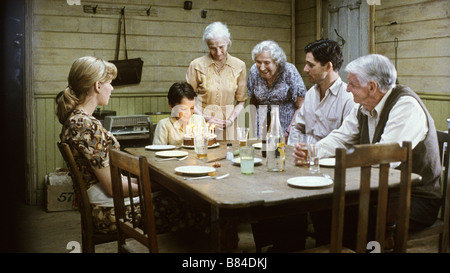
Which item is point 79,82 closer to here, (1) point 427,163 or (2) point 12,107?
(1) point 427,163

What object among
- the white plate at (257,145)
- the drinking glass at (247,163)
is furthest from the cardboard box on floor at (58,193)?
the drinking glass at (247,163)

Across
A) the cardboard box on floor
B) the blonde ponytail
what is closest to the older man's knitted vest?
the blonde ponytail

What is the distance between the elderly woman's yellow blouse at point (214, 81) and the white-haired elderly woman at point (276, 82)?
240mm

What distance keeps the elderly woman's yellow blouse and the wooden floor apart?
3.79 feet

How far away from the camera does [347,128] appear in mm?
2992

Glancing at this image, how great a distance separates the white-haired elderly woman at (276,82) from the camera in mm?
3971

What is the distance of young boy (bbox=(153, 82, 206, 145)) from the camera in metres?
3.51

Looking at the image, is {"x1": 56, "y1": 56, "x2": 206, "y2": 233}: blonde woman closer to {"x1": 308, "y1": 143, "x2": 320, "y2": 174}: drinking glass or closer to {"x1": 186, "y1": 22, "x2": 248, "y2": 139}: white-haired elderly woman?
{"x1": 308, "y1": 143, "x2": 320, "y2": 174}: drinking glass

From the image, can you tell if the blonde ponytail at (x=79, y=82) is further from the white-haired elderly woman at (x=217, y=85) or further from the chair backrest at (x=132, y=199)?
the white-haired elderly woman at (x=217, y=85)

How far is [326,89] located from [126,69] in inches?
107

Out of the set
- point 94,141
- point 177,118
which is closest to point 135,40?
point 177,118

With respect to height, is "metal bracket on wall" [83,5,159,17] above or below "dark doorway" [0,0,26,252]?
above
